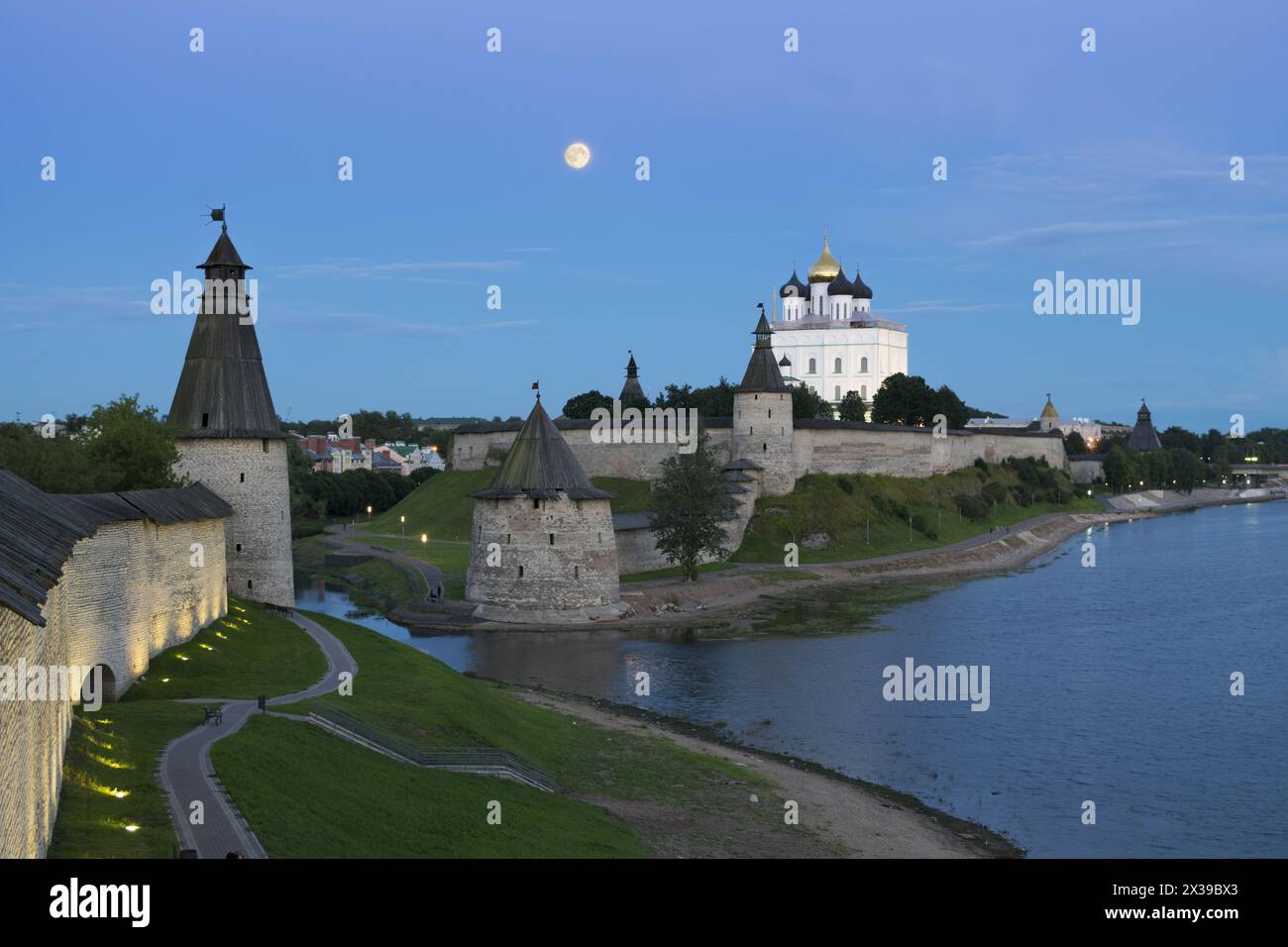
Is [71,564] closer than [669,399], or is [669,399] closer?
[71,564]

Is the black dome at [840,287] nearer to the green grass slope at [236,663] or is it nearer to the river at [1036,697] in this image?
the river at [1036,697]

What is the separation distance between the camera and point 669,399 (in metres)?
86.0

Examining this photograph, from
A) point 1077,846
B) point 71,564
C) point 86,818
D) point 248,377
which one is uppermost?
point 248,377

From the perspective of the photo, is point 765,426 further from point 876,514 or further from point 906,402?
point 906,402

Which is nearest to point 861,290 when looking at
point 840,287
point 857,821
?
point 840,287

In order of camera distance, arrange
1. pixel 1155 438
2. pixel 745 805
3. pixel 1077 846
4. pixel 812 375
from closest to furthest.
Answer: pixel 1077 846 → pixel 745 805 → pixel 812 375 → pixel 1155 438

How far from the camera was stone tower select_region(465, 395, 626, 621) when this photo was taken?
4278cm

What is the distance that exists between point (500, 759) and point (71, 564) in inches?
282

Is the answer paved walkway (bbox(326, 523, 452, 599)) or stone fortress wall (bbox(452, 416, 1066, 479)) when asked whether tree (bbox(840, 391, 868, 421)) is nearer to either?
stone fortress wall (bbox(452, 416, 1066, 479))

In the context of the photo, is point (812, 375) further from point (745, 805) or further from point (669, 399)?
point (745, 805)

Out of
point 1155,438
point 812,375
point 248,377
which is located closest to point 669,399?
point 812,375

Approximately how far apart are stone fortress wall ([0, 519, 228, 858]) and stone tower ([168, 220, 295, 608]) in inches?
111

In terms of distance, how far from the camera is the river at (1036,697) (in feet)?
70.5

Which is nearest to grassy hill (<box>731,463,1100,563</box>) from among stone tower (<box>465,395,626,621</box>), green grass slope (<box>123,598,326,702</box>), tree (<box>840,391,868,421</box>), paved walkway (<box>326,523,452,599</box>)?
tree (<box>840,391,868,421</box>)
